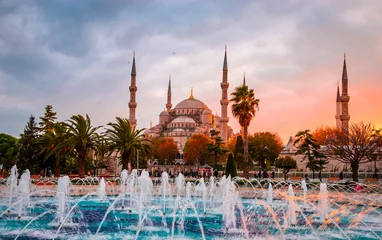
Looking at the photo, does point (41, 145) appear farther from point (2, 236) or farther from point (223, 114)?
point (223, 114)

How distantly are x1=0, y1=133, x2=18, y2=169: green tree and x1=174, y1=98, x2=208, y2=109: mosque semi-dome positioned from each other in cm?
5311

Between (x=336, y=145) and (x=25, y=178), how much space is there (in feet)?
65.1

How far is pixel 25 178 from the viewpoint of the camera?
1363 cm

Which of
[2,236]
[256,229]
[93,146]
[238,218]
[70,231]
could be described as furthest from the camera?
[93,146]

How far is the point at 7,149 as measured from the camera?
41250 millimetres

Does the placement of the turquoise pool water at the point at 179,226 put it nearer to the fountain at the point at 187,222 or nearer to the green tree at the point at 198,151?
the fountain at the point at 187,222

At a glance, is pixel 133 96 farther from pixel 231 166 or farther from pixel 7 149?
pixel 231 166

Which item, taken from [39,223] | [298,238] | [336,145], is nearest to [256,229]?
[298,238]

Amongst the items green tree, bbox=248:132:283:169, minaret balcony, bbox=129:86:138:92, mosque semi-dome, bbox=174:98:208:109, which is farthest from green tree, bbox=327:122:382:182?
mosque semi-dome, bbox=174:98:208:109

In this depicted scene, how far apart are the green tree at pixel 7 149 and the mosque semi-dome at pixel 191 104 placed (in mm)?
53110

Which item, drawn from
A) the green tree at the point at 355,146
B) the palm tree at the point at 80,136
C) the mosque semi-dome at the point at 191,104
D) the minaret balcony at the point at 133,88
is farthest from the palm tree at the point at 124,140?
the mosque semi-dome at the point at 191,104

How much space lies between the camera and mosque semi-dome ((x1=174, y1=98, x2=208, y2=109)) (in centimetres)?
9319

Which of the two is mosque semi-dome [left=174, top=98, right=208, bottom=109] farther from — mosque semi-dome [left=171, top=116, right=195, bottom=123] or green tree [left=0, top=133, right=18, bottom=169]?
green tree [left=0, top=133, right=18, bottom=169]

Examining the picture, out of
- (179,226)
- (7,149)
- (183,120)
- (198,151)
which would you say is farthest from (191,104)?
(179,226)
